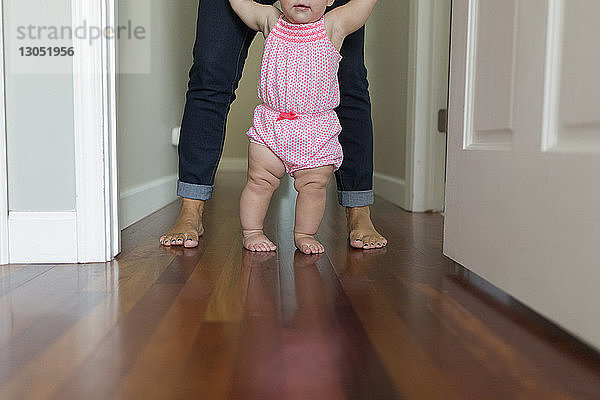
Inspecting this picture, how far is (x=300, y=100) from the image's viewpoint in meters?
1.24

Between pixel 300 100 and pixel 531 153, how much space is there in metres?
0.54

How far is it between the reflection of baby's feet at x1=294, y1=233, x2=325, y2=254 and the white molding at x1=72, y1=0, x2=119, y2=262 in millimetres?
401

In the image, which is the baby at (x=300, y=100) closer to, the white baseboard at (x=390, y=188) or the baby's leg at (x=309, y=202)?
the baby's leg at (x=309, y=202)

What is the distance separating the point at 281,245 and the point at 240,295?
47cm

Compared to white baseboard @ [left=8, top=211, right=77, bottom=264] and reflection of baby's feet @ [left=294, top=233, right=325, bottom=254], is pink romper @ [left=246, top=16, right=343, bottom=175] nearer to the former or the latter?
reflection of baby's feet @ [left=294, top=233, right=325, bottom=254]

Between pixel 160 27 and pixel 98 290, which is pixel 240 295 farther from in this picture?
pixel 160 27

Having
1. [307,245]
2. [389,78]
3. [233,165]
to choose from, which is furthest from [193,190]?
[233,165]

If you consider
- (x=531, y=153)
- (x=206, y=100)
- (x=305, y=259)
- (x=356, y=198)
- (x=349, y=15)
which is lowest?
(x=305, y=259)

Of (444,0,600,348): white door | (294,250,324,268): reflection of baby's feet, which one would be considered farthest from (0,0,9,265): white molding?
(444,0,600,348): white door

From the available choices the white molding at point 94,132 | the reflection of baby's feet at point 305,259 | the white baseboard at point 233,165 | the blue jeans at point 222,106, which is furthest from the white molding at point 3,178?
the white baseboard at point 233,165

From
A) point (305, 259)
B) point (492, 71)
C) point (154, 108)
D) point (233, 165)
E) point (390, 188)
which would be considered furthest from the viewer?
point (233, 165)

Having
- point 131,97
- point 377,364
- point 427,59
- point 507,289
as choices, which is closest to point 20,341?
point 377,364

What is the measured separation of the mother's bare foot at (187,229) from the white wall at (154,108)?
0.86ft

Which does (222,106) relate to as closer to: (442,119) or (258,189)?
(258,189)
